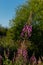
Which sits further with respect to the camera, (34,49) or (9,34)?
(9,34)

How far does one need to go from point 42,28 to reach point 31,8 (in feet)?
9.58

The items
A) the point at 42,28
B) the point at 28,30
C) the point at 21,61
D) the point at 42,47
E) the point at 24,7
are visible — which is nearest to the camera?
the point at 28,30

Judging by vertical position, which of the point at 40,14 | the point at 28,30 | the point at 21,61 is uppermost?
the point at 40,14

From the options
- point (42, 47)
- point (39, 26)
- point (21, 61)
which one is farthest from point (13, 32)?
point (21, 61)

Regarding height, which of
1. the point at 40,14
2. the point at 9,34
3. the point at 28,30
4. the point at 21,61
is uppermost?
the point at 40,14

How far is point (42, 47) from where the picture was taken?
27672 millimetres

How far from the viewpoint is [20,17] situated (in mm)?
30906

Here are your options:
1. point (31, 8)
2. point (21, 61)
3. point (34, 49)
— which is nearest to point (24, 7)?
point (31, 8)

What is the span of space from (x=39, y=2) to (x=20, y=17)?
3829 millimetres

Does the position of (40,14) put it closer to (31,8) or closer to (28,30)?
(31,8)

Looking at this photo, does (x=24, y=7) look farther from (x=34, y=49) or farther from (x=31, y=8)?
(x=34, y=49)

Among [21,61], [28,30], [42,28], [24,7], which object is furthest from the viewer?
[24,7]

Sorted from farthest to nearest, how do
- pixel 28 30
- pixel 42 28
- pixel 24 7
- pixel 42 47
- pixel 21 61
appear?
pixel 24 7, pixel 42 28, pixel 42 47, pixel 21 61, pixel 28 30

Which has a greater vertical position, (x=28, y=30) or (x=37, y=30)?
(x=37, y=30)
